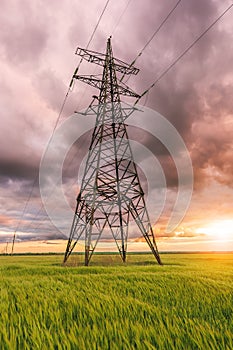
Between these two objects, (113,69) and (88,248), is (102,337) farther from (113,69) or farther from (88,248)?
(113,69)

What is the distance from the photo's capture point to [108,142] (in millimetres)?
18359

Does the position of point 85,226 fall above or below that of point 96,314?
above

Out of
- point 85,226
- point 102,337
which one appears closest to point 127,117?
point 85,226

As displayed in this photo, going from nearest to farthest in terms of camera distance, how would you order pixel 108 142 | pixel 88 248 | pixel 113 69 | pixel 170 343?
pixel 170 343 → pixel 88 248 → pixel 108 142 → pixel 113 69

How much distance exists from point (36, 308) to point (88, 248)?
1203 centimetres

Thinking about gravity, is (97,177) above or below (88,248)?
above

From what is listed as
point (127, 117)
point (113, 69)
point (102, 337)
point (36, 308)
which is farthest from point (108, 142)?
point (102, 337)

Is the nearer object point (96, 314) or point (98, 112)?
point (96, 314)

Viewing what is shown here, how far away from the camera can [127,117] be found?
763 inches

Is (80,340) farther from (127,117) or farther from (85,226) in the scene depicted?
(127,117)

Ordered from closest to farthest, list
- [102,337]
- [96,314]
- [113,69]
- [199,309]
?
[102,337]
[96,314]
[199,309]
[113,69]

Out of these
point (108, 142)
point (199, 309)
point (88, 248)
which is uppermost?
point (108, 142)

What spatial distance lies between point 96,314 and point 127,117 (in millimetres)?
16466

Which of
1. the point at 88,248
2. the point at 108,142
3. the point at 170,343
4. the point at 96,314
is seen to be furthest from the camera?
the point at 108,142
